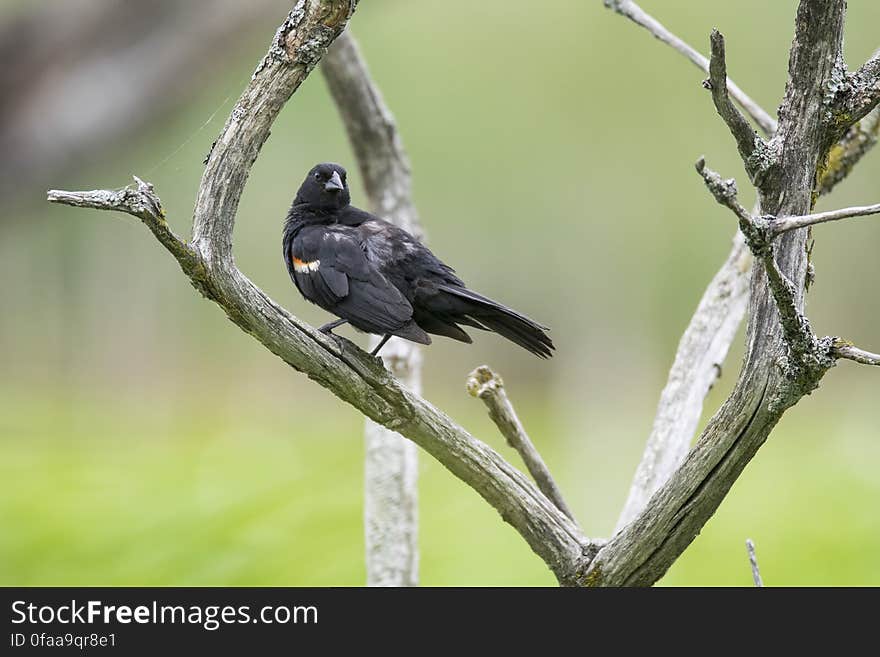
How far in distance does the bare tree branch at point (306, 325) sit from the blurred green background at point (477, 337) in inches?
109

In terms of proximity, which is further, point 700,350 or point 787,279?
point 700,350

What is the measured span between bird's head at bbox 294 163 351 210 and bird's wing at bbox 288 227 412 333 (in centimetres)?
16

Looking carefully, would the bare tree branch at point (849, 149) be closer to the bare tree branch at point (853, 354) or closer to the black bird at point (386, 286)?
the black bird at point (386, 286)

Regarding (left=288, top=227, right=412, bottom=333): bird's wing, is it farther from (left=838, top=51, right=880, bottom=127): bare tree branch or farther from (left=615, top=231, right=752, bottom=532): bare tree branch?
(left=838, top=51, right=880, bottom=127): bare tree branch

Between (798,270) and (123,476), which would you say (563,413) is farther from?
(798,270)

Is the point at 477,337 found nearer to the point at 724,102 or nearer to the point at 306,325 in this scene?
the point at 306,325

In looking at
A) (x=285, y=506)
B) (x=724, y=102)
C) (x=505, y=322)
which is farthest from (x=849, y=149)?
(x=285, y=506)

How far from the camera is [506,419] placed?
2.05m

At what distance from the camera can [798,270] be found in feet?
4.87

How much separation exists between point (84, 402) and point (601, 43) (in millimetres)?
4946

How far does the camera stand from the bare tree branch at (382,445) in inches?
112

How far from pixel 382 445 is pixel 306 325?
125 centimetres

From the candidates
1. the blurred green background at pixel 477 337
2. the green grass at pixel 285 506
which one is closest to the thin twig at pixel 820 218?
the green grass at pixel 285 506
